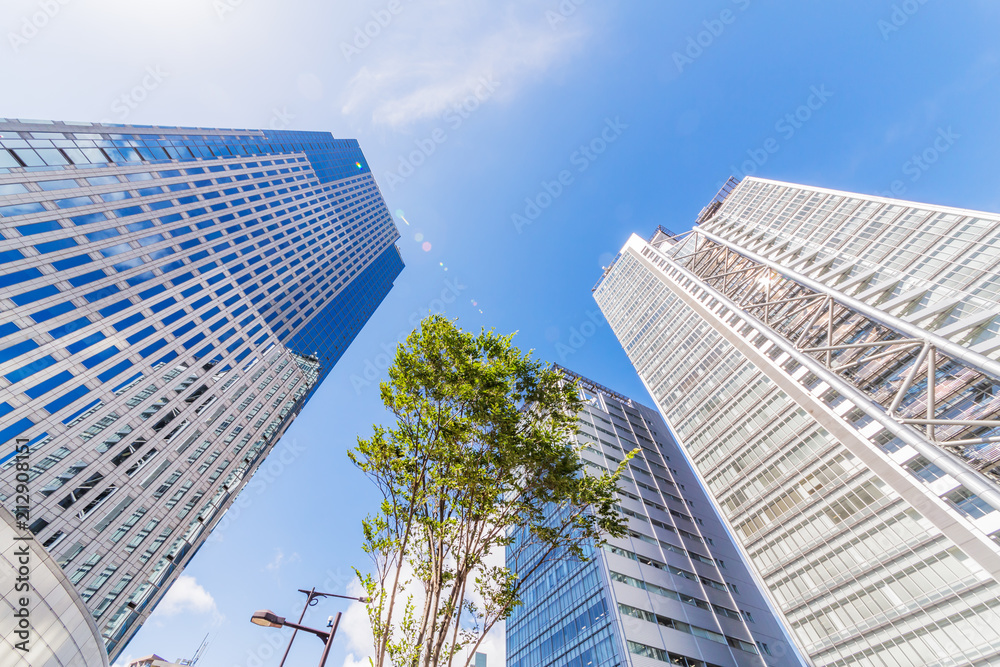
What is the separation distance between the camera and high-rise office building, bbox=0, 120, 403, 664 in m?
28.4

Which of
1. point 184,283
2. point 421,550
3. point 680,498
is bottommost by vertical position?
point 421,550

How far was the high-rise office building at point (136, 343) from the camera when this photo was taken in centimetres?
2836

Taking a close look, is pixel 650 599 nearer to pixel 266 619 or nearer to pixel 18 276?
pixel 266 619

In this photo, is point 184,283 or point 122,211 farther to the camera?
point 184,283

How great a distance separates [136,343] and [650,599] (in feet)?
185

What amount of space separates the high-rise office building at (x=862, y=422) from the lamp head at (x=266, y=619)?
27.0m

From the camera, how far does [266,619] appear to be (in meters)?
10.5

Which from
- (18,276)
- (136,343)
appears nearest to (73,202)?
(18,276)

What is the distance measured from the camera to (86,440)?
30.5 meters

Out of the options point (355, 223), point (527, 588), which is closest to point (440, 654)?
point (527, 588)

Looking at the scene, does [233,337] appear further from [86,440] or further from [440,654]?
[440,654]

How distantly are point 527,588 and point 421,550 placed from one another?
4417cm

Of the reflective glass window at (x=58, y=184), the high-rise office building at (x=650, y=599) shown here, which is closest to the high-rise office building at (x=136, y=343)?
the reflective glass window at (x=58, y=184)

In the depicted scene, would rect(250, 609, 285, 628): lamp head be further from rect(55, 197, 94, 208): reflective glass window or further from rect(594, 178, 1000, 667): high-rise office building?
rect(55, 197, 94, 208): reflective glass window
